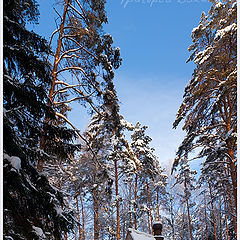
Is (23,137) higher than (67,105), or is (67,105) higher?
(67,105)

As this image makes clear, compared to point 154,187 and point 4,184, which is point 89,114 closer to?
Result: point 4,184

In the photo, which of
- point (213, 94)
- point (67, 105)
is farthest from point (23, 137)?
point (213, 94)

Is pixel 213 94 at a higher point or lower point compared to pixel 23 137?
higher

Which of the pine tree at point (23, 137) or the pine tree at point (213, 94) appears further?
the pine tree at point (213, 94)

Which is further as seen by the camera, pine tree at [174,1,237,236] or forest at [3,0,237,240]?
pine tree at [174,1,237,236]

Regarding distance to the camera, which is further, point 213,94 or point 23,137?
point 213,94

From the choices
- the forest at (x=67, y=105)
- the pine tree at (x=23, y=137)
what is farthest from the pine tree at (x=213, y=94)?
the pine tree at (x=23, y=137)

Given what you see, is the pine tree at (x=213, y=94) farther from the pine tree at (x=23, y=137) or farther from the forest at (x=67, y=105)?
the pine tree at (x=23, y=137)

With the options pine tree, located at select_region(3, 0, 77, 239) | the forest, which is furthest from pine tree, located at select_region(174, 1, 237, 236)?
pine tree, located at select_region(3, 0, 77, 239)

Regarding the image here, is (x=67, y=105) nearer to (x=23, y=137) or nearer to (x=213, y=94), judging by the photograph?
(x=23, y=137)

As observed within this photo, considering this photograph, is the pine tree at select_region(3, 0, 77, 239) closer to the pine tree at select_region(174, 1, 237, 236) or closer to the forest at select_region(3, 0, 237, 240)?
the forest at select_region(3, 0, 237, 240)

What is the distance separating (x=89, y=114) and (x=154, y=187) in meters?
13.2

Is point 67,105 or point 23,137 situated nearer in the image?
point 23,137

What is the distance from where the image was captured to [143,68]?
6441mm
